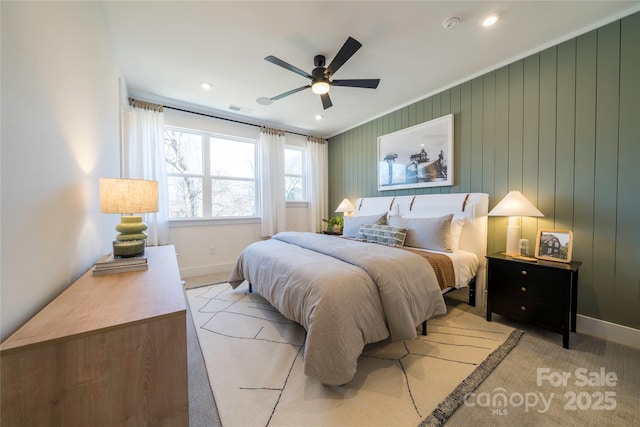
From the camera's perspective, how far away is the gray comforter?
134cm

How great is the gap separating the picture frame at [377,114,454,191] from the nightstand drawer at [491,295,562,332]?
4.74ft

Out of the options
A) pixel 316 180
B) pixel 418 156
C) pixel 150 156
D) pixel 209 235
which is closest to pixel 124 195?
pixel 150 156

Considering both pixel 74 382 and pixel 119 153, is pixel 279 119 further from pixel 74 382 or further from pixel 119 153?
pixel 74 382

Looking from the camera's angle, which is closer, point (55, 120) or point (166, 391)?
point (166, 391)

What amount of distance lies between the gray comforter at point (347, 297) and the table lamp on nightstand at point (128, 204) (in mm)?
1016

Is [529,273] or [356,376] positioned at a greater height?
[529,273]

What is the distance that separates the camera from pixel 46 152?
3.20ft

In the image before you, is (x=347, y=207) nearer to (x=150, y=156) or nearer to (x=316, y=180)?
(x=316, y=180)

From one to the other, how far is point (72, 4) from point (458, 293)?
156 inches

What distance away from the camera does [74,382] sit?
2.19 ft

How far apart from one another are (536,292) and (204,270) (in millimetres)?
4090

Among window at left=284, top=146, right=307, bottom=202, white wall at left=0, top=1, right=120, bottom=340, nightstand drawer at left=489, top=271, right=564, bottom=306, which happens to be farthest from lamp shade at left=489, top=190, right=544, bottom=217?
window at left=284, top=146, right=307, bottom=202

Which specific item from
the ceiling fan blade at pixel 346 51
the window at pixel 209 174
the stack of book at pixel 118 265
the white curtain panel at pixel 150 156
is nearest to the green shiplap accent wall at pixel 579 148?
the ceiling fan blade at pixel 346 51

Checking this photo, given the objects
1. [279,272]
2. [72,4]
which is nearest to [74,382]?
[279,272]
